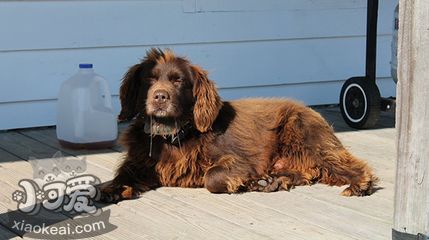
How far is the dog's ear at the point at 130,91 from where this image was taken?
4.65 meters

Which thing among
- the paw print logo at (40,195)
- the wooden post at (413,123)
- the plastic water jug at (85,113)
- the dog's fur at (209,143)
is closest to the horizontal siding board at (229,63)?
the plastic water jug at (85,113)

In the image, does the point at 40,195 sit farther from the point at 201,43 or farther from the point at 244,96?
the point at 244,96

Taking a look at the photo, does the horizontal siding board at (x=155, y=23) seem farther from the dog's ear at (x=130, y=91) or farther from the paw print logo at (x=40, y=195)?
the paw print logo at (x=40, y=195)

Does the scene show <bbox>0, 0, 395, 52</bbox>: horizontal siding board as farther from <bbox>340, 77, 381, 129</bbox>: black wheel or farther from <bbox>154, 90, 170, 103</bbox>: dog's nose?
<bbox>154, 90, 170, 103</bbox>: dog's nose

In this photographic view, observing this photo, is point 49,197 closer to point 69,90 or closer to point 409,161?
point 69,90

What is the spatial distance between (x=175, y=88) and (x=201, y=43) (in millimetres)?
2431

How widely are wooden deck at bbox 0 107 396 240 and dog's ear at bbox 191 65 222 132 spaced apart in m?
0.41

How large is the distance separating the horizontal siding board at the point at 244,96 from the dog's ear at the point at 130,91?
1793 mm

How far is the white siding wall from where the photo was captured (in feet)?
20.4

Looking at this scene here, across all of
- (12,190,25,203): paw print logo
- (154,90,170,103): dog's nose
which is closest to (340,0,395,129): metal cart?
(154,90,170,103): dog's nose

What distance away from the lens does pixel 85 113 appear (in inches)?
224

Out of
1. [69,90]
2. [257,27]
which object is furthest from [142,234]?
[257,27]

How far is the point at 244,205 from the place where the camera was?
170 inches

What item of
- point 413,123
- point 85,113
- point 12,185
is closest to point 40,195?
point 12,185
